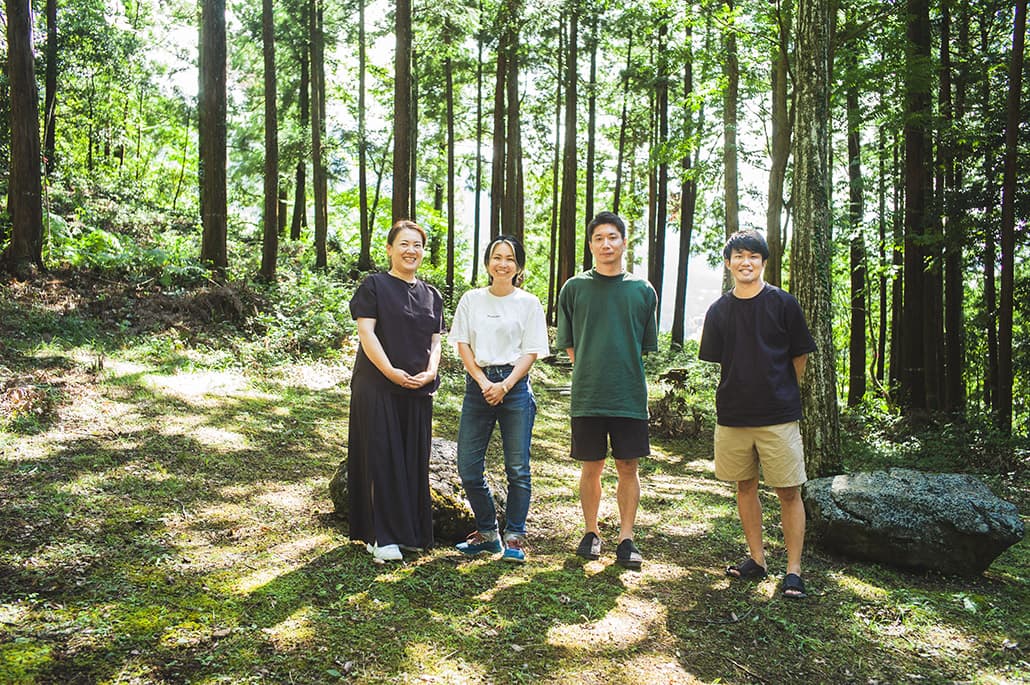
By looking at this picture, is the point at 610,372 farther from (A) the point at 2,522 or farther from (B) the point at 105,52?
(B) the point at 105,52

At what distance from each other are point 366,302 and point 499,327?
872 mm

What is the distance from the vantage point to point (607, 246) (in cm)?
445

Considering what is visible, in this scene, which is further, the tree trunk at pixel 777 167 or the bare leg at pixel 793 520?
the tree trunk at pixel 777 167

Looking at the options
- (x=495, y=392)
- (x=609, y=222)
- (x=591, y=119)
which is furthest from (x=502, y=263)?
(x=591, y=119)

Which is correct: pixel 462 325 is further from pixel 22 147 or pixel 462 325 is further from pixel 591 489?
pixel 22 147

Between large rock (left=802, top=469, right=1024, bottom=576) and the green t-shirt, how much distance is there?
1766mm

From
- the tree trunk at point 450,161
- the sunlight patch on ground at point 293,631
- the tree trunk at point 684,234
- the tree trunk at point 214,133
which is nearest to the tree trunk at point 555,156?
the tree trunk at point 450,161

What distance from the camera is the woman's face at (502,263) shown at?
4543mm

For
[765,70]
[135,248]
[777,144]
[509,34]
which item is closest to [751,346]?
[777,144]

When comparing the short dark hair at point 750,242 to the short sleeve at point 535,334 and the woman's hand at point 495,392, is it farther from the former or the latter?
the woman's hand at point 495,392

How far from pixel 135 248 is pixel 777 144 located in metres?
12.4

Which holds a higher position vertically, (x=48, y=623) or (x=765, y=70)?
(x=765, y=70)

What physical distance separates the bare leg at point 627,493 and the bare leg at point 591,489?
5.8 inches

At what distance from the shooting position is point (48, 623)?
315 cm
